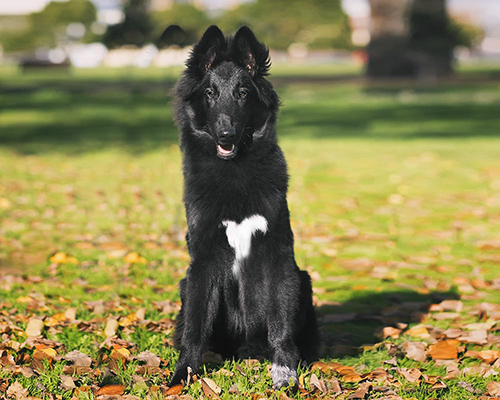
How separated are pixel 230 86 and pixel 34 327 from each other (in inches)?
95.1

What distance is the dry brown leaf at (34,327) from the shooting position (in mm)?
5234

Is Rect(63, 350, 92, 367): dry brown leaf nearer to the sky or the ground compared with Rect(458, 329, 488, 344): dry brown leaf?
nearer to the sky

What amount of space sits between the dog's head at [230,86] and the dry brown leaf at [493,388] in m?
2.02

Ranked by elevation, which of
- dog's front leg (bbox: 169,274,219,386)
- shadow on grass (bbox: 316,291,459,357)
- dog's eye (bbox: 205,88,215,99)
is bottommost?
shadow on grass (bbox: 316,291,459,357)

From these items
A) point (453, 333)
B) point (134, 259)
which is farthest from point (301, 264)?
point (453, 333)

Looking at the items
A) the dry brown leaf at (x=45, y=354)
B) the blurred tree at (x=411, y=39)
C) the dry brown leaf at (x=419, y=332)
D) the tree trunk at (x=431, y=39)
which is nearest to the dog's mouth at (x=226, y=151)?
the dry brown leaf at (x=45, y=354)

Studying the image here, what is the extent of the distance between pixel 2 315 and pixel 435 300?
→ 3.61 meters

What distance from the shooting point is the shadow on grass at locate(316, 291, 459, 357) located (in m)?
5.29

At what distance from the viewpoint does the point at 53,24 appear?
477ft

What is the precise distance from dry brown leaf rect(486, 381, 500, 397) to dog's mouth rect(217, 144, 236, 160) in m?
2.06

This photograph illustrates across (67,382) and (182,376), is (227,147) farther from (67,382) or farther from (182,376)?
(67,382)

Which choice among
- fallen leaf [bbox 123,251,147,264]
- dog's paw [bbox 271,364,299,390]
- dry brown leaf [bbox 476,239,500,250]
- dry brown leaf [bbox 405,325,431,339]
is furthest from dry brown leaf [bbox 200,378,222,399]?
dry brown leaf [bbox 476,239,500,250]

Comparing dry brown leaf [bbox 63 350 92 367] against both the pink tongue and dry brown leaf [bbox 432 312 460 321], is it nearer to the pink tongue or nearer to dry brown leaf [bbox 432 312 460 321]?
the pink tongue

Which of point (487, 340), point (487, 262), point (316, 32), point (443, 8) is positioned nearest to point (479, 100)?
point (443, 8)
